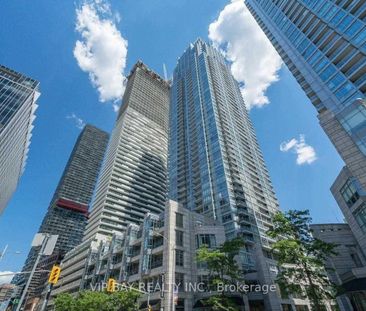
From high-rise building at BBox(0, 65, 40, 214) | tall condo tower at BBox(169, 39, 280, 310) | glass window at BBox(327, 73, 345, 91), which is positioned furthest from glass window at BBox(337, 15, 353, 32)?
high-rise building at BBox(0, 65, 40, 214)

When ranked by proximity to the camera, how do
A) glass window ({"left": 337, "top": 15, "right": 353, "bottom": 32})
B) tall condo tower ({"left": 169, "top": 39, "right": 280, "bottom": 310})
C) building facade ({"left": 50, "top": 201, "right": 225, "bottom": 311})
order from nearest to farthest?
building facade ({"left": 50, "top": 201, "right": 225, "bottom": 311}), glass window ({"left": 337, "top": 15, "right": 353, "bottom": 32}), tall condo tower ({"left": 169, "top": 39, "right": 280, "bottom": 310})

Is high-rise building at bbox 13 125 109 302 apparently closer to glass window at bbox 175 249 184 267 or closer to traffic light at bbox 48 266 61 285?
glass window at bbox 175 249 184 267

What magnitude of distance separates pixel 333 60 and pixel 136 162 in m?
91.0

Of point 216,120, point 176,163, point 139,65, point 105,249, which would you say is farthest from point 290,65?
point 139,65

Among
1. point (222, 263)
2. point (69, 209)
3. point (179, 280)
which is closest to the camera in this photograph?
point (222, 263)

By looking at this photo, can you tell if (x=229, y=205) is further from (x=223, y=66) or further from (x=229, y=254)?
(x=223, y=66)

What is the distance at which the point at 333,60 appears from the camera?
50.4 m

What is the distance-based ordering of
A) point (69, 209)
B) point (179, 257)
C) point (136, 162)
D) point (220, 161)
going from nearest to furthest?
point (179, 257), point (220, 161), point (136, 162), point (69, 209)

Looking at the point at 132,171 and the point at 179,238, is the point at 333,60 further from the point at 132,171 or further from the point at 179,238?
the point at 132,171

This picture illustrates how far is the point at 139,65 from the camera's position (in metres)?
167

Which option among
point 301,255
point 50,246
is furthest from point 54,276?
point 301,255

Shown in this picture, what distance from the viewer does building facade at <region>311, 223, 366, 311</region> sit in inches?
1242

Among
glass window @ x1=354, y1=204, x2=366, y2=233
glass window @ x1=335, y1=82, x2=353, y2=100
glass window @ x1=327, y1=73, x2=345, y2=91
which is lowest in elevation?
glass window @ x1=354, y1=204, x2=366, y2=233

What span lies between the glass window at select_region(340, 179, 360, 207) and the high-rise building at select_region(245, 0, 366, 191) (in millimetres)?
11918
